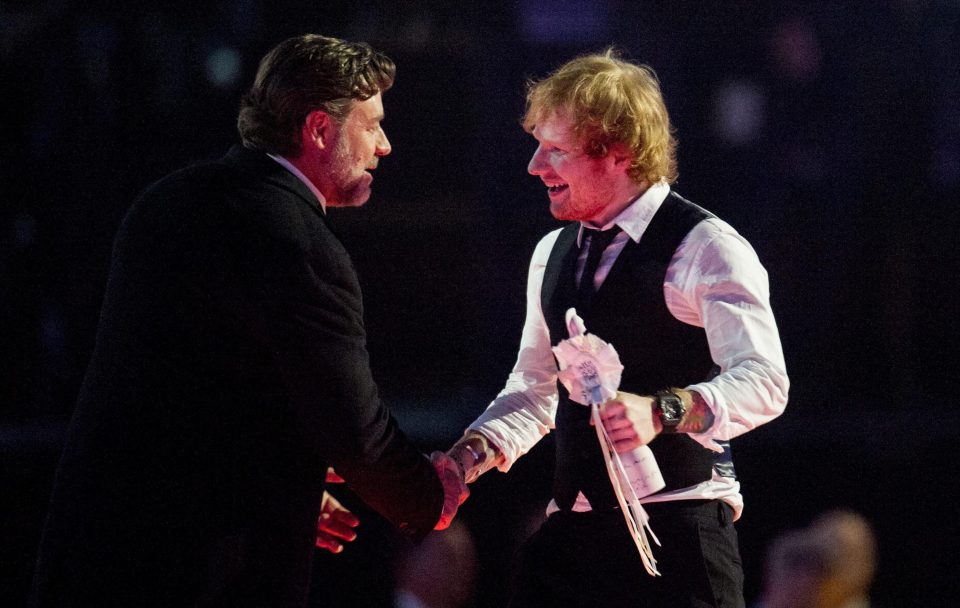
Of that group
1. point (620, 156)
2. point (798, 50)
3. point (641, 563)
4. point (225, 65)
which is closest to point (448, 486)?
point (641, 563)

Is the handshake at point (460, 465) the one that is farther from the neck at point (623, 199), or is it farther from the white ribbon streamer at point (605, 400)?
the neck at point (623, 199)

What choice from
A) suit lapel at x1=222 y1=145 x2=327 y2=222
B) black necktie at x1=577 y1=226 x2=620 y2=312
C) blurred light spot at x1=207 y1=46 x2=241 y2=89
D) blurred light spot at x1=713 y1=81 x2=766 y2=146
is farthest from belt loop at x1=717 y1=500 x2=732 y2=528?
blurred light spot at x1=207 y1=46 x2=241 y2=89

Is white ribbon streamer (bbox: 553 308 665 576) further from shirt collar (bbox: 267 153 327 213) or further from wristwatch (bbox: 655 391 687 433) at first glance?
shirt collar (bbox: 267 153 327 213)

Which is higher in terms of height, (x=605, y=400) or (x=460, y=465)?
(x=605, y=400)

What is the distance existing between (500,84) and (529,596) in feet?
7.18

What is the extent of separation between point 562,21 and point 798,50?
0.87 m

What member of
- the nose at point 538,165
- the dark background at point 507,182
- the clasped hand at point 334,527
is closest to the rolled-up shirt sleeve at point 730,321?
the nose at point 538,165

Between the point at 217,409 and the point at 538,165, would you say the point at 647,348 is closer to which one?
the point at 538,165

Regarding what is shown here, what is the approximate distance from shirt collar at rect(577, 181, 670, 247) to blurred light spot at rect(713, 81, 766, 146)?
154cm

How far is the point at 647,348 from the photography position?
1.96 m

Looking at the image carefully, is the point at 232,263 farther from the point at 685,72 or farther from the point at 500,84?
the point at 685,72

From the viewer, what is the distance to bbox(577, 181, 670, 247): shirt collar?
2055 millimetres

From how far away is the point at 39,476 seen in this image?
3.36 meters

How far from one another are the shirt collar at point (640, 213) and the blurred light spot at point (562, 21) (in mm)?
1645
